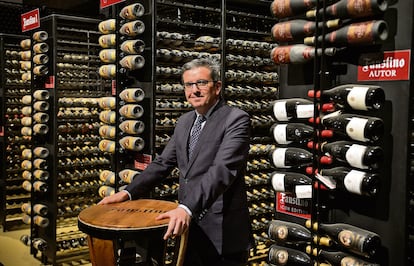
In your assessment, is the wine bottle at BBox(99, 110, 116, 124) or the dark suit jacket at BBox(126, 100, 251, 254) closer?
the dark suit jacket at BBox(126, 100, 251, 254)

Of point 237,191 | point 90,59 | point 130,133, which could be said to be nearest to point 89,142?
point 90,59

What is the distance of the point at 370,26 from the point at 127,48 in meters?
2.22

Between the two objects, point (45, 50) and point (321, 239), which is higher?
point (45, 50)

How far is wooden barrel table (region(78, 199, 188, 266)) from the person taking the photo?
2.24m

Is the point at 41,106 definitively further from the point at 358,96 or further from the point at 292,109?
the point at 358,96

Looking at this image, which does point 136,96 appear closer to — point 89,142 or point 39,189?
point 39,189

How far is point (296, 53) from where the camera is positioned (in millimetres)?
2686

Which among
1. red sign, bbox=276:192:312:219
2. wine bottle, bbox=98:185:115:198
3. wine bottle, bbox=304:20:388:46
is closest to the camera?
wine bottle, bbox=304:20:388:46

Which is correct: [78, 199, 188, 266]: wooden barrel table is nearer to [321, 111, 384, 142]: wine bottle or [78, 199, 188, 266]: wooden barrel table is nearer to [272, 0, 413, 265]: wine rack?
[272, 0, 413, 265]: wine rack

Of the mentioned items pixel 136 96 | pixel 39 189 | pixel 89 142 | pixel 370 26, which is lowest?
pixel 39 189

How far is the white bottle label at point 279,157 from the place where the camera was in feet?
9.05

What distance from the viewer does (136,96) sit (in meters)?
3.95

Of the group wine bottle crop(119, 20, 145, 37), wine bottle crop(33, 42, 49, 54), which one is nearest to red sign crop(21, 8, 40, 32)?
wine bottle crop(33, 42, 49, 54)

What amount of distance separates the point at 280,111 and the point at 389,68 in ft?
2.15
